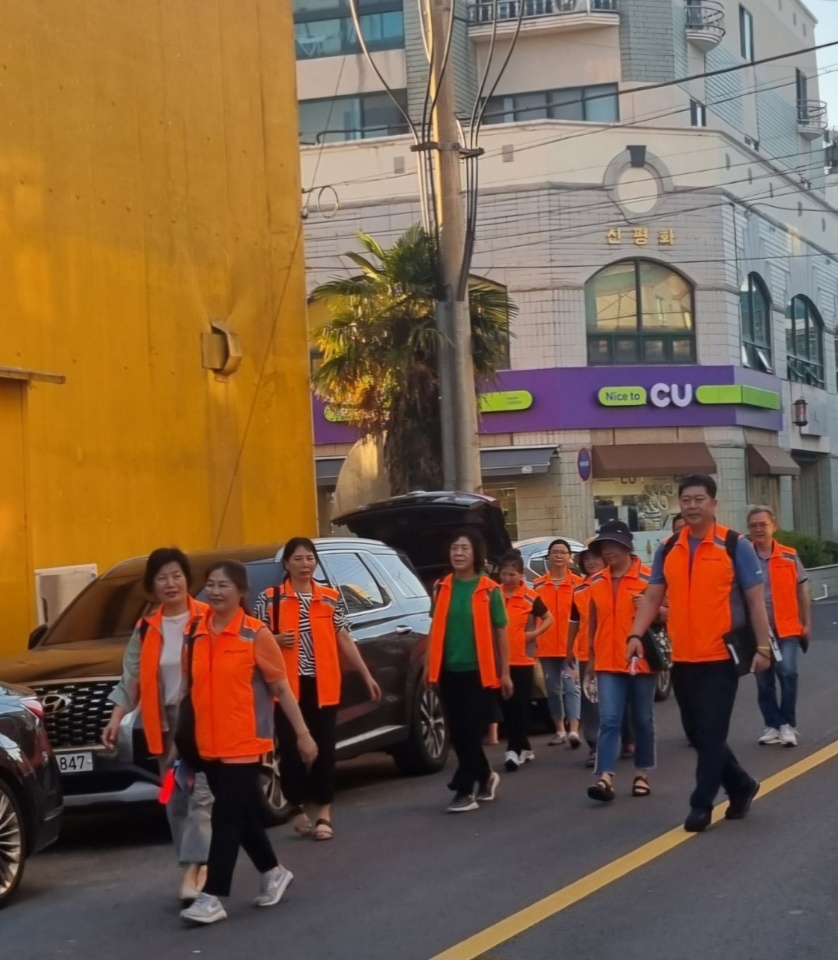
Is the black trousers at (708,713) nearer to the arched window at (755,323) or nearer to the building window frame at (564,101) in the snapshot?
the arched window at (755,323)

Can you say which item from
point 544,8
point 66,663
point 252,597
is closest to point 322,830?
point 252,597

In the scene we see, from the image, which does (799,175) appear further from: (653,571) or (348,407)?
(653,571)

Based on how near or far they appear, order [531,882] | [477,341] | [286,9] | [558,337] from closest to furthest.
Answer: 1. [531,882]
2. [286,9]
3. [477,341]
4. [558,337]

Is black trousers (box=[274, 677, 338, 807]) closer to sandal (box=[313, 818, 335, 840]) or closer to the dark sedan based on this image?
sandal (box=[313, 818, 335, 840])

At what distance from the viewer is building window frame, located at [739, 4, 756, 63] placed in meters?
46.1

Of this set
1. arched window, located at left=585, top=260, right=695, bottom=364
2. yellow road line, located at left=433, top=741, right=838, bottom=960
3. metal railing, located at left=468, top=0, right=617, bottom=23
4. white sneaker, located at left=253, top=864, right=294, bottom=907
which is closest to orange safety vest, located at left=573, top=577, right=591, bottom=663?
yellow road line, located at left=433, top=741, right=838, bottom=960

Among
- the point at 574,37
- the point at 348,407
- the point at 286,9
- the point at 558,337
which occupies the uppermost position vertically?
the point at 574,37

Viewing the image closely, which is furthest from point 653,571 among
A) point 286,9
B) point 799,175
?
point 799,175

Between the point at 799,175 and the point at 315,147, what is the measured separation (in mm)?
16017

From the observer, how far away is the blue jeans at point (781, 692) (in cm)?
1250

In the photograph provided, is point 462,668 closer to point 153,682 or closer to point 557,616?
point 153,682

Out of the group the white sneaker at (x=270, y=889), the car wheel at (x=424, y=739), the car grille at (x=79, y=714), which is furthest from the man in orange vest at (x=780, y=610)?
the white sneaker at (x=270, y=889)

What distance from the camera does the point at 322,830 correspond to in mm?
9492

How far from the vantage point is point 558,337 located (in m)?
36.3
